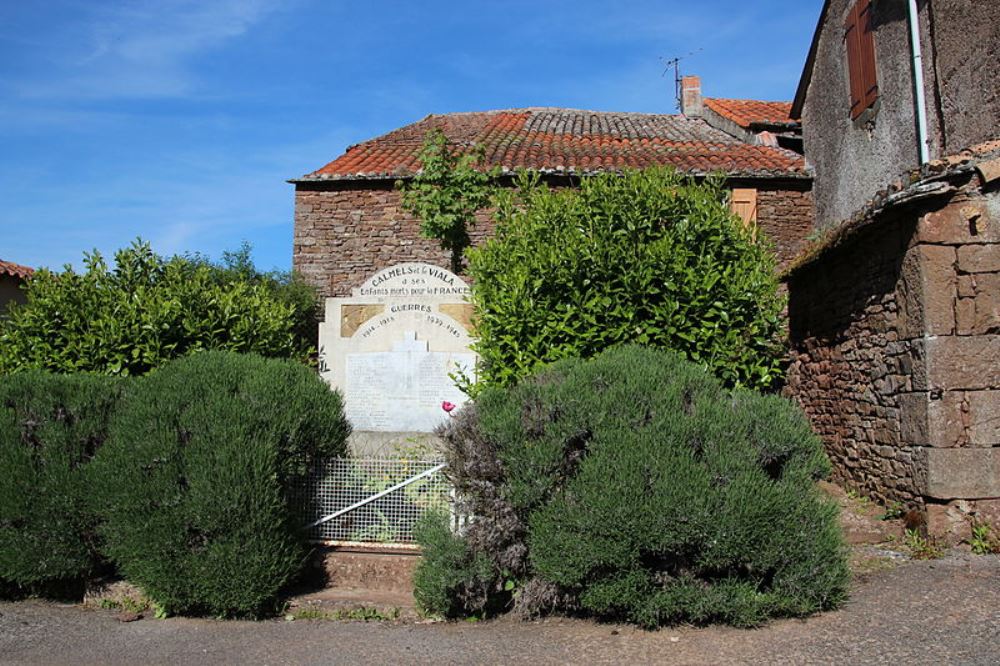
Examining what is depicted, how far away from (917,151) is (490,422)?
7219mm

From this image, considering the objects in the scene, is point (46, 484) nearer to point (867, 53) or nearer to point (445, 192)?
point (445, 192)

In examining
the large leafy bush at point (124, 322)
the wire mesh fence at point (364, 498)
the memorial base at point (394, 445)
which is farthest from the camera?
the large leafy bush at point (124, 322)

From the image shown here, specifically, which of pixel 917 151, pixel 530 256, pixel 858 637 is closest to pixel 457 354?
pixel 530 256

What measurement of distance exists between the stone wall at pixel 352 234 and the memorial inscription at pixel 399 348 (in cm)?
583

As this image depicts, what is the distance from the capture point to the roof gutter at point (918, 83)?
8.80m

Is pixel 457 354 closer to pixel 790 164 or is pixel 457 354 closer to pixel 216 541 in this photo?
pixel 216 541

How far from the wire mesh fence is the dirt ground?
686 millimetres

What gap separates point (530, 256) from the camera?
5.98 meters

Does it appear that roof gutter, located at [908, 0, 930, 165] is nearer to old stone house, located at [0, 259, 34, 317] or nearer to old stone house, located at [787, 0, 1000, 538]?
old stone house, located at [787, 0, 1000, 538]

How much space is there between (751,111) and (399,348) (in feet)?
39.3

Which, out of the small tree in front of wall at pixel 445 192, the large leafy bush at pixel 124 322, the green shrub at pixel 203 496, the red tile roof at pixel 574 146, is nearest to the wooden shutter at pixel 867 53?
the red tile roof at pixel 574 146

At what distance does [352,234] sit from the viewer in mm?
14070

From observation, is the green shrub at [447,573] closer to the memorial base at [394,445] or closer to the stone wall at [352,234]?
the memorial base at [394,445]

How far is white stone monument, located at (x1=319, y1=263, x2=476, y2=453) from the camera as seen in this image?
25.3 ft
